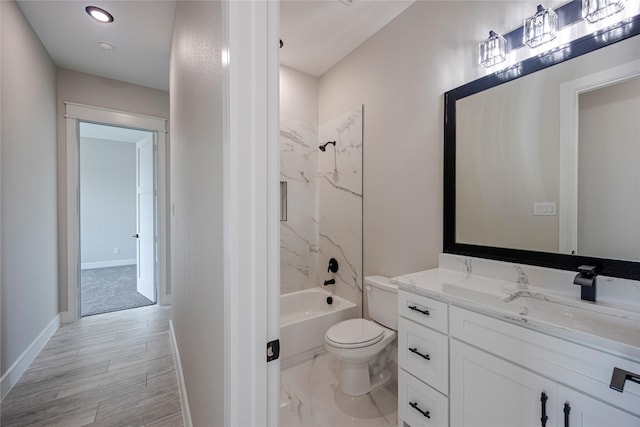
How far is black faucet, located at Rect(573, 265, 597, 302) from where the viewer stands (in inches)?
43.7

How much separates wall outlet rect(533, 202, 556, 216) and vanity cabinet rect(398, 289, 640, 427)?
0.65 metres

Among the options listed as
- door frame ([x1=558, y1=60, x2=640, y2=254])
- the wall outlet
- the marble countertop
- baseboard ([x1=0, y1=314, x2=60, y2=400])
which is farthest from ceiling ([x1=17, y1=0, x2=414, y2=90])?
baseboard ([x1=0, y1=314, x2=60, y2=400])

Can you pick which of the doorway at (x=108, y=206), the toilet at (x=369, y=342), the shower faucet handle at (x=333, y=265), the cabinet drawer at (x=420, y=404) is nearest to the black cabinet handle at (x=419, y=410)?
the cabinet drawer at (x=420, y=404)

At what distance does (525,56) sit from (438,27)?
0.64 metres

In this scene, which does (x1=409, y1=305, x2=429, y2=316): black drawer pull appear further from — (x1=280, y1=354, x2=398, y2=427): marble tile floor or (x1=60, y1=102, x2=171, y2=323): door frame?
(x1=60, y1=102, x2=171, y2=323): door frame

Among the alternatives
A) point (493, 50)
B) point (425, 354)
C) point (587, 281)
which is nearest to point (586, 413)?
point (587, 281)

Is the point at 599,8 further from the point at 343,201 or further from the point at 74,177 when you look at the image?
the point at 74,177

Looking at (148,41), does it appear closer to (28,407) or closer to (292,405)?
(28,407)

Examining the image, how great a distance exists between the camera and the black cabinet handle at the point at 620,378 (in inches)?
31.0

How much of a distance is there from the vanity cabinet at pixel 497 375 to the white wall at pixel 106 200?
652 cm

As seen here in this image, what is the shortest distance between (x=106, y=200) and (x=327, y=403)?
20.4 feet

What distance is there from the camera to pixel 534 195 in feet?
4.67

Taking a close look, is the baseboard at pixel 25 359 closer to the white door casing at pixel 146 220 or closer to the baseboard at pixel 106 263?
the white door casing at pixel 146 220

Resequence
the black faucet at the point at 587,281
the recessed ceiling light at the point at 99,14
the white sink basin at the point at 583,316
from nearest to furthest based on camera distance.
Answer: the white sink basin at the point at 583,316 < the black faucet at the point at 587,281 < the recessed ceiling light at the point at 99,14
